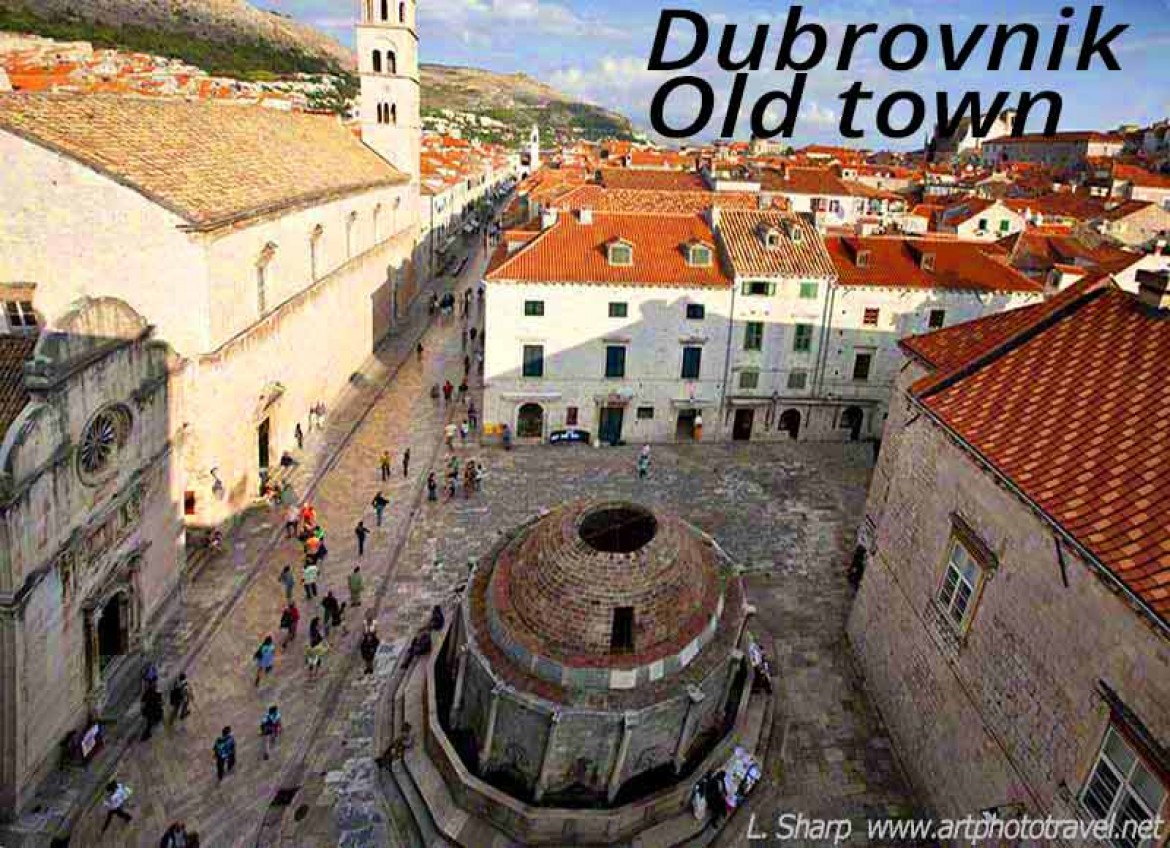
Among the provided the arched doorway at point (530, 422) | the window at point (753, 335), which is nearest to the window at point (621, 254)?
the window at point (753, 335)

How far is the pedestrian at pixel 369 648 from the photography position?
61.1 ft

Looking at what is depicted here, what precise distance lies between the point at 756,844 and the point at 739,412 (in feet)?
69.2

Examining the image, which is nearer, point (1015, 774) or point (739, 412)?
point (1015, 774)

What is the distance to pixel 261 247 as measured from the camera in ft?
83.9

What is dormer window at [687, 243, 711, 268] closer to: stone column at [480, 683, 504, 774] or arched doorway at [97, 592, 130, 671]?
stone column at [480, 683, 504, 774]

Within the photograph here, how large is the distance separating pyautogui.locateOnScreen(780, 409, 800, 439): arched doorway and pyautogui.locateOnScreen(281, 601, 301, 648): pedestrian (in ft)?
72.7

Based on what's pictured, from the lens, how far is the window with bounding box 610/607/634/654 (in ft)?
46.0

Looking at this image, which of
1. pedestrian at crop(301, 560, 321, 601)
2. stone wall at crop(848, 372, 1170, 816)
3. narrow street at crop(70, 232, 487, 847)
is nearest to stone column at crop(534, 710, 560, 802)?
narrow street at crop(70, 232, 487, 847)

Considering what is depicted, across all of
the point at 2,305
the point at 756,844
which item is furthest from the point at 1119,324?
the point at 2,305

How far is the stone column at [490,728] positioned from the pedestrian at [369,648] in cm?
534

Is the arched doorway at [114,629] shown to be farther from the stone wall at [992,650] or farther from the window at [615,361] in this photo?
the window at [615,361]

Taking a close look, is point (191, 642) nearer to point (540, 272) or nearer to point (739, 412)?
point (540, 272)

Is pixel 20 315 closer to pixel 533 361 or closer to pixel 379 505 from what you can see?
pixel 379 505

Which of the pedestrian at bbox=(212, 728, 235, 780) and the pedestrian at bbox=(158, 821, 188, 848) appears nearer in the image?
the pedestrian at bbox=(158, 821, 188, 848)
